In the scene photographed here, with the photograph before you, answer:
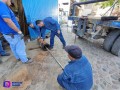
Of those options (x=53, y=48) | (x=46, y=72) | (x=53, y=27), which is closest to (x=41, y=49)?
(x=53, y=48)

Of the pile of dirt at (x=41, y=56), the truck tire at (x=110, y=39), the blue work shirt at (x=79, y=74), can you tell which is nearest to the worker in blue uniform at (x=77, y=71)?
the blue work shirt at (x=79, y=74)

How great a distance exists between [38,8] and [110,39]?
3.36 meters

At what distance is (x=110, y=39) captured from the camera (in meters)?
4.29

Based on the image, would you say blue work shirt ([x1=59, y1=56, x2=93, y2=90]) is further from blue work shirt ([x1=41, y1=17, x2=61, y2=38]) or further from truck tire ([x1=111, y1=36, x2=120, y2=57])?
blue work shirt ([x1=41, y1=17, x2=61, y2=38])

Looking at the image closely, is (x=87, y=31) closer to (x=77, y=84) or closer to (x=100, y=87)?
(x=100, y=87)

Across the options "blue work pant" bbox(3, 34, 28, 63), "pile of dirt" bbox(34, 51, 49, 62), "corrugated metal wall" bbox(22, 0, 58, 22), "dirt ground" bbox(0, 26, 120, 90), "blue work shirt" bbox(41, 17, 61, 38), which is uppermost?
"corrugated metal wall" bbox(22, 0, 58, 22)

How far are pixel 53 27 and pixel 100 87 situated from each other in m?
2.53

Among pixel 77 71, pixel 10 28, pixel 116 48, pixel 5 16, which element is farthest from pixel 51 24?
pixel 77 71

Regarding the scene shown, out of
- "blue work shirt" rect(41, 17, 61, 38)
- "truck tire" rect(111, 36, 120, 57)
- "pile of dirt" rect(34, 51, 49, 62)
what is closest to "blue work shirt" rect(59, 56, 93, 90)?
"pile of dirt" rect(34, 51, 49, 62)

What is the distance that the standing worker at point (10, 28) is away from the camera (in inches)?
104

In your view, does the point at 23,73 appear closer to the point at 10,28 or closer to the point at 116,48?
the point at 10,28

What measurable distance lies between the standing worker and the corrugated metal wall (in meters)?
2.46

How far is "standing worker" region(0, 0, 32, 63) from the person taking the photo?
263 cm

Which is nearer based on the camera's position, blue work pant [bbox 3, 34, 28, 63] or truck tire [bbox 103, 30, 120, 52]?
blue work pant [bbox 3, 34, 28, 63]
